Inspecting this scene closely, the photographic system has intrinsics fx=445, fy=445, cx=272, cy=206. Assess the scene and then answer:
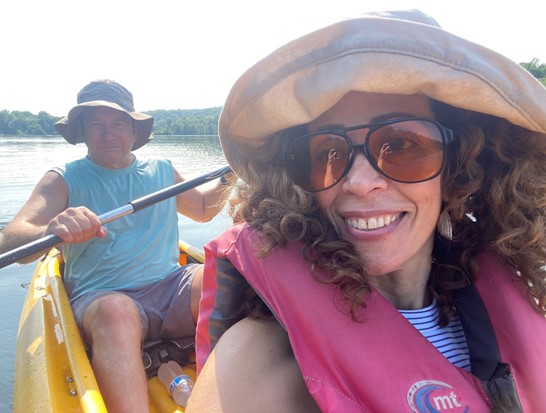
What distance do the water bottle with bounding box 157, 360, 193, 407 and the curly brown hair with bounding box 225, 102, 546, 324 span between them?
1.31m

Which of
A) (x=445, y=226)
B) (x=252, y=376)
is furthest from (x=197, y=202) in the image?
(x=252, y=376)

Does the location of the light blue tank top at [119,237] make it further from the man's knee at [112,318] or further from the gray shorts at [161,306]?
the man's knee at [112,318]

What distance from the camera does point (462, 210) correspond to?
4.19 ft

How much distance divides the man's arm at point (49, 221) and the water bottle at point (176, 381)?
2.65 ft

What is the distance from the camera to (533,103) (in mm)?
985

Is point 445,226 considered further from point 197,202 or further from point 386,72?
point 197,202

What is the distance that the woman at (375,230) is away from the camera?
937 mm

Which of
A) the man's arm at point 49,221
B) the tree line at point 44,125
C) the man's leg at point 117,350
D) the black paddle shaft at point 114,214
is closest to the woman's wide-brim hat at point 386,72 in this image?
the man's leg at point 117,350

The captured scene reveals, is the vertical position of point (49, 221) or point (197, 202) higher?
point (49, 221)

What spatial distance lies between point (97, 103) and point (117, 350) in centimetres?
179

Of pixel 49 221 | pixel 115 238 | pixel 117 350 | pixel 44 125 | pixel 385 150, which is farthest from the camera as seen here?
pixel 44 125

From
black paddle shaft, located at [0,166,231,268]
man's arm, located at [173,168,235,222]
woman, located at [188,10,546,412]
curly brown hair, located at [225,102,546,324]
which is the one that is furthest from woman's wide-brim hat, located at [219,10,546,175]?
man's arm, located at [173,168,235,222]

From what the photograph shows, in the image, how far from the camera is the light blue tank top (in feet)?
8.95

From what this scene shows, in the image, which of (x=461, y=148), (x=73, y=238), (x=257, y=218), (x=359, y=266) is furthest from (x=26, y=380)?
(x=461, y=148)
